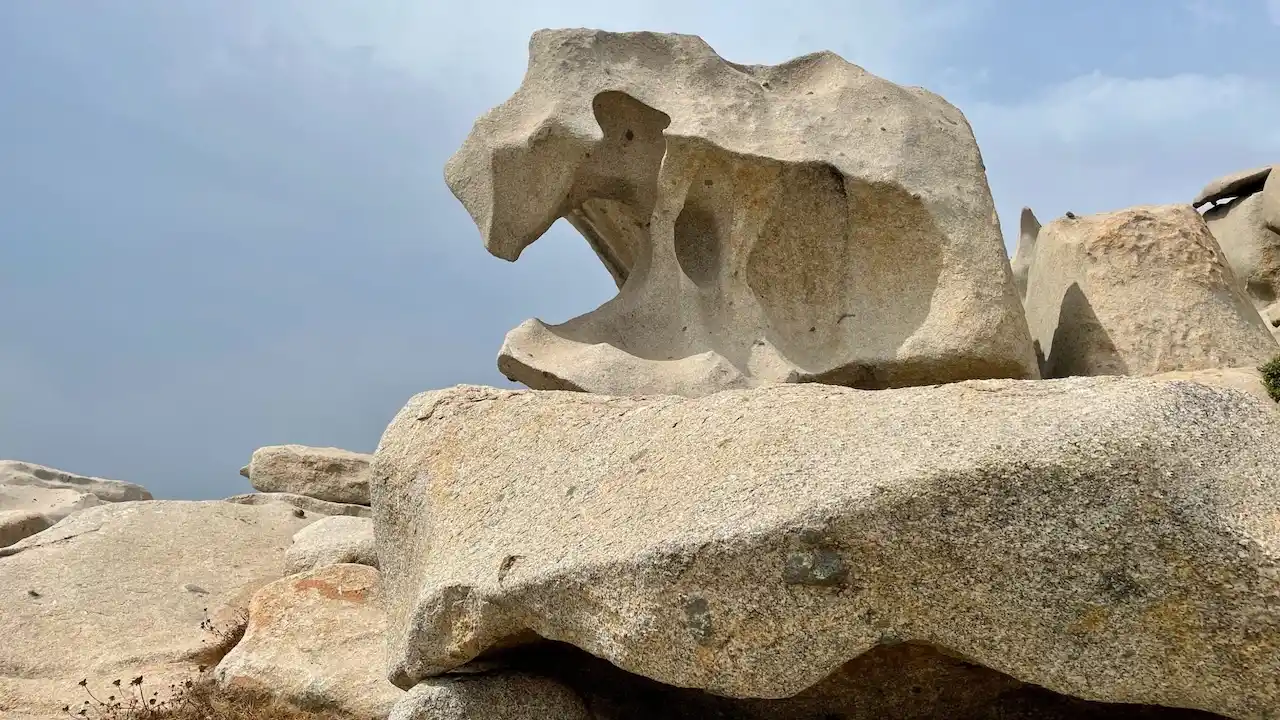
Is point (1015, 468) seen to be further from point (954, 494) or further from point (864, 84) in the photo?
point (864, 84)

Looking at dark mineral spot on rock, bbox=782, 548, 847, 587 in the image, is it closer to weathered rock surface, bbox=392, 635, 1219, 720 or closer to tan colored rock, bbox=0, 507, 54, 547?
weathered rock surface, bbox=392, 635, 1219, 720

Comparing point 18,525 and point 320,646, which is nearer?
point 320,646

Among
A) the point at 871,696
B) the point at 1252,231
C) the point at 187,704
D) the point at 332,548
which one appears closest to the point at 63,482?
the point at 332,548

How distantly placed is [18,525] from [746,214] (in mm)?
6207

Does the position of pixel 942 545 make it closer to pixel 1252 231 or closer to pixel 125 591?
pixel 125 591

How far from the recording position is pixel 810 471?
3021 millimetres

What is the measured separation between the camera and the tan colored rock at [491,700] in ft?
12.3

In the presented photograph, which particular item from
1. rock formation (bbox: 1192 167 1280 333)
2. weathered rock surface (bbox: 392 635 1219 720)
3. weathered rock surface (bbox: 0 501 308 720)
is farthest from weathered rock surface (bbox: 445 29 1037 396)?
rock formation (bbox: 1192 167 1280 333)

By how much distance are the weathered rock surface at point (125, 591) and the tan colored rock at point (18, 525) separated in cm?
150

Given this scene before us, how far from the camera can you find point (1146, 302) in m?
5.99

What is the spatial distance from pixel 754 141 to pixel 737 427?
10.8 feet

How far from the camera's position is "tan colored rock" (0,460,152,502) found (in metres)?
12.7

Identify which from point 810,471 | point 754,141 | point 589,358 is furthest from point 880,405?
point 754,141

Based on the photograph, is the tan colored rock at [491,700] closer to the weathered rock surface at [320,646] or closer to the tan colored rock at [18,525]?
the weathered rock surface at [320,646]
